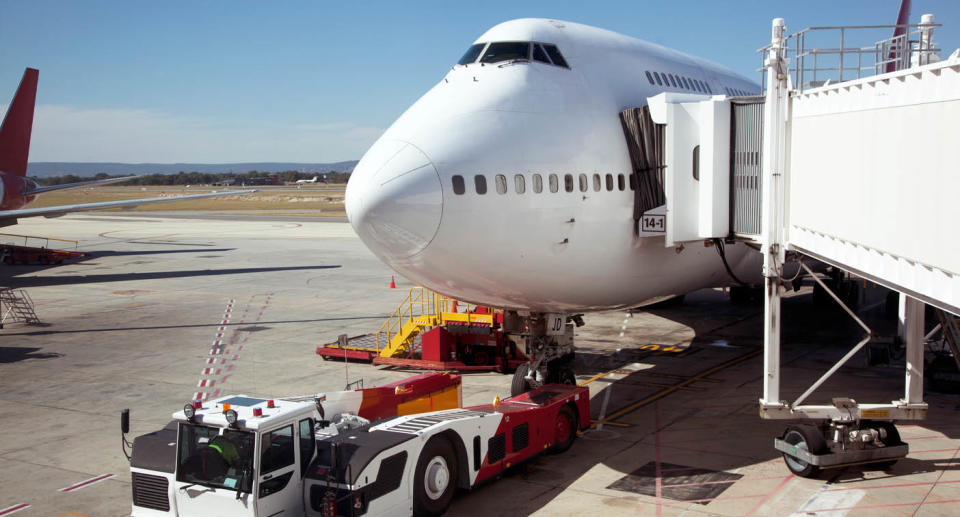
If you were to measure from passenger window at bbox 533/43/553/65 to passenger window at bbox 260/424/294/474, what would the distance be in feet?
25.2

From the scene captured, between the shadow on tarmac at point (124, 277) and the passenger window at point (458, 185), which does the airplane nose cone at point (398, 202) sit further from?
the shadow on tarmac at point (124, 277)

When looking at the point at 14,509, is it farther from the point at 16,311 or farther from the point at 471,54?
the point at 16,311

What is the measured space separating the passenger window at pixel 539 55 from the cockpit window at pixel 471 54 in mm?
986

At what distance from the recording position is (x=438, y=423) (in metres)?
12.4

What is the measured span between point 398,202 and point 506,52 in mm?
4374

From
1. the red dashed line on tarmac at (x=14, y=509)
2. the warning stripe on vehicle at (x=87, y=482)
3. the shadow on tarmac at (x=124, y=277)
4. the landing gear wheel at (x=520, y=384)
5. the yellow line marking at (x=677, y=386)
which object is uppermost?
the landing gear wheel at (x=520, y=384)

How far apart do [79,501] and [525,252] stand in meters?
8.09

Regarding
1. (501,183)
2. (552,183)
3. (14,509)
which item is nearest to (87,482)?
(14,509)

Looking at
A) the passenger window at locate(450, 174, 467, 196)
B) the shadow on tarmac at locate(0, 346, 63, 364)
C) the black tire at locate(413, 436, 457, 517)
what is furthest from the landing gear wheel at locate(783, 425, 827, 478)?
the shadow on tarmac at locate(0, 346, 63, 364)

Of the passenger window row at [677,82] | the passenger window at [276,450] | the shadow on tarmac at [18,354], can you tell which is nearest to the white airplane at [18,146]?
the shadow on tarmac at [18,354]

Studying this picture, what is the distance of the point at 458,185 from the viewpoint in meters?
12.3

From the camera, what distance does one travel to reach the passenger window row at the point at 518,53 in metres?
14.6

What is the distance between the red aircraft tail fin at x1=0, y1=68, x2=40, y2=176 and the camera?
4728cm

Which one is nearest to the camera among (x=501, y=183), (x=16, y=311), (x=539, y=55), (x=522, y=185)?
(x=501, y=183)
